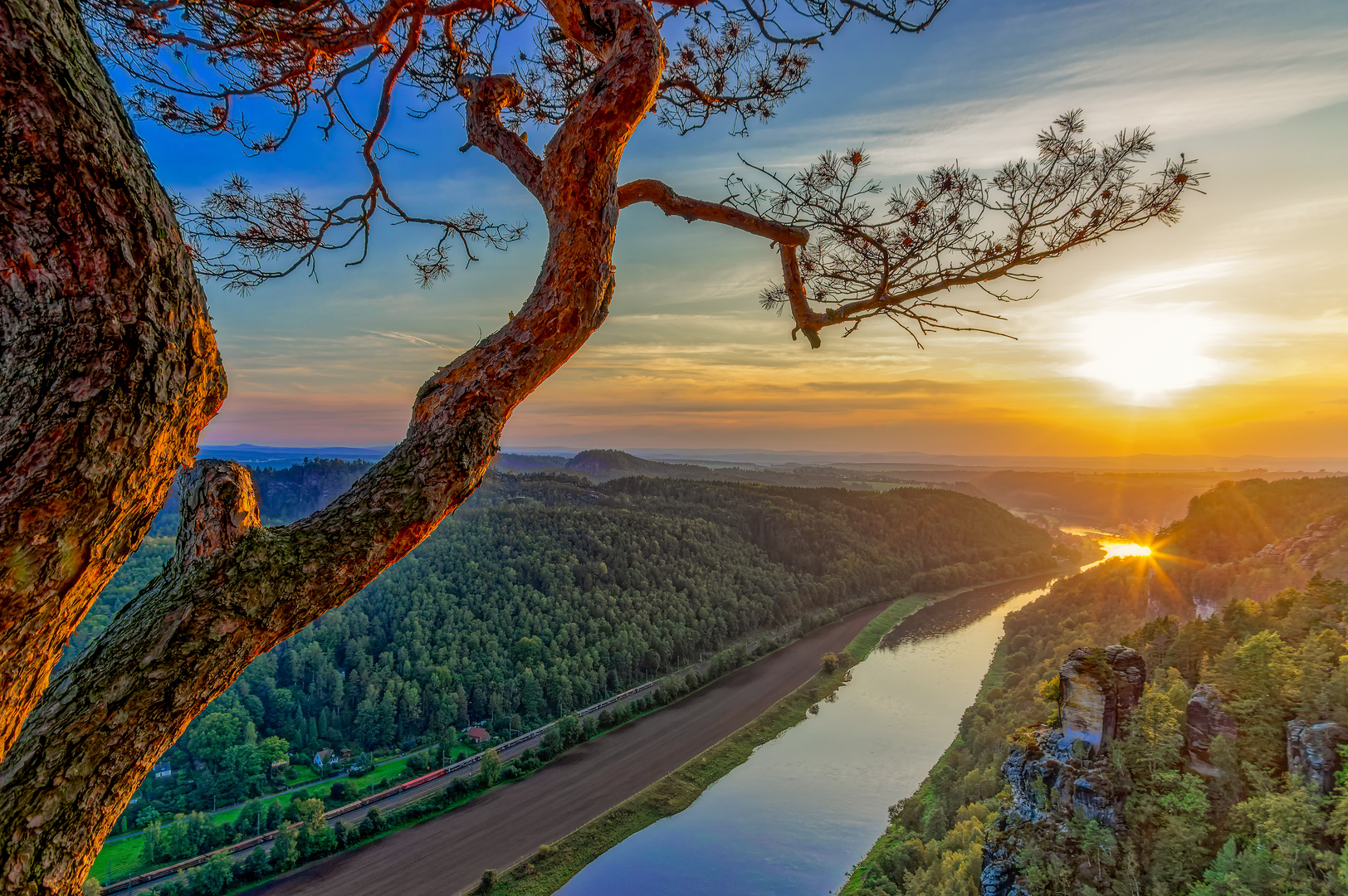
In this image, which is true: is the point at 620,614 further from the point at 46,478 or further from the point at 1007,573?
the point at 1007,573

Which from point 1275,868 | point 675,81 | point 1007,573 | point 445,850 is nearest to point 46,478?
point 675,81

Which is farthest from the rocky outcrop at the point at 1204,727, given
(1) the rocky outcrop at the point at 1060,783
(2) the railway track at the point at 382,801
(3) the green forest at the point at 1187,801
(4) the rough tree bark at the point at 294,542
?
(2) the railway track at the point at 382,801

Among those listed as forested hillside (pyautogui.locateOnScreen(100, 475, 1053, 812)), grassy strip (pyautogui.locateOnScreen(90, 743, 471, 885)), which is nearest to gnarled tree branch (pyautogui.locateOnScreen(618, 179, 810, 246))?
forested hillside (pyautogui.locateOnScreen(100, 475, 1053, 812))

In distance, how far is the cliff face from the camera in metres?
11.6

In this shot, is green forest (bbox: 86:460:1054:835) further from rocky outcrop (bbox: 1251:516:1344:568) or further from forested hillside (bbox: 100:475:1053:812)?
rocky outcrop (bbox: 1251:516:1344:568)

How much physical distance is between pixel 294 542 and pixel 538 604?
125 feet

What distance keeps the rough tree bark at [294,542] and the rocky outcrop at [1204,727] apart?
15792mm

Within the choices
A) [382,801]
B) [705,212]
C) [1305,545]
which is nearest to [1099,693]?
[705,212]

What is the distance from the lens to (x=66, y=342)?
1068 millimetres

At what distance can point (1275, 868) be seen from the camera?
8680 millimetres

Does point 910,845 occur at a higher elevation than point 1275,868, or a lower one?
lower

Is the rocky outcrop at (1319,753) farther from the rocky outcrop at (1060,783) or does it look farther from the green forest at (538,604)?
the green forest at (538,604)

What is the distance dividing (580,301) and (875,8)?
234 cm

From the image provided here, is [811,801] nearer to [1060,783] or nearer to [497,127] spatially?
[1060,783]
